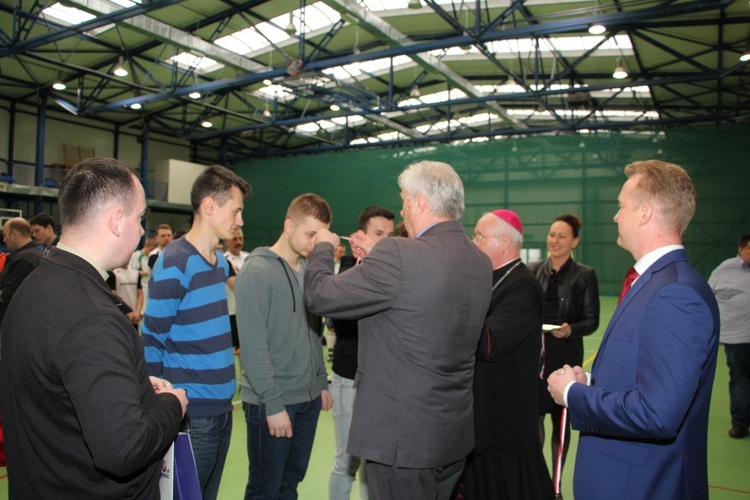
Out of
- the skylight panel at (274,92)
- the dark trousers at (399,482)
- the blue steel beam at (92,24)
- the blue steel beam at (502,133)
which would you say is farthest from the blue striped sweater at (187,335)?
the skylight panel at (274,92)

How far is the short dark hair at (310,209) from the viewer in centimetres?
272

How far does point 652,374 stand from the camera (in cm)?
148

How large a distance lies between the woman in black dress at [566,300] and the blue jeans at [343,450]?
159 centimetres

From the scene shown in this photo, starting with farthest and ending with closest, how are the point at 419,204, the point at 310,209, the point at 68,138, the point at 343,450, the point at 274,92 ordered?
1. the point at 68,138
2. the point at 274,92
3. the point at 343,450
4. the point at 310,209
5. the point at 419,204

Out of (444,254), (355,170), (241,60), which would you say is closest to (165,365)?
(444,254)

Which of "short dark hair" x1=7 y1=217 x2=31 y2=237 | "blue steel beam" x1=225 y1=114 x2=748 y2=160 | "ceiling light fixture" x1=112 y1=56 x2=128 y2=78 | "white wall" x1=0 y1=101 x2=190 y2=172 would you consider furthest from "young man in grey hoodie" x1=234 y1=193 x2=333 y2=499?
"white wall" x1=0 y1=101 x2=190 y2=172

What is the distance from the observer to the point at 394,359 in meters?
1.91

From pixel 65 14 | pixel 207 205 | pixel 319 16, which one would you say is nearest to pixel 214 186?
pixel 207 205

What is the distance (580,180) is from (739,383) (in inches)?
412

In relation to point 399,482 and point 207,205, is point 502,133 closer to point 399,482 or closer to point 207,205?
point 207,205

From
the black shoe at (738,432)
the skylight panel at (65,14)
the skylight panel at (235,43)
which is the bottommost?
the black shoe at (738,432)

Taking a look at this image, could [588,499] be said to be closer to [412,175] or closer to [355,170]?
[412,175]

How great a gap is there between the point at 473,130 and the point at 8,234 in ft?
61.4

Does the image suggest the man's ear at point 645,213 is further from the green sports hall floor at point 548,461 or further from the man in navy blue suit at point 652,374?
the green sports hall floor at point 548,461
